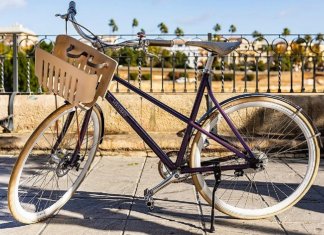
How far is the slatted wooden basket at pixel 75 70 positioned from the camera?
9.39 feet

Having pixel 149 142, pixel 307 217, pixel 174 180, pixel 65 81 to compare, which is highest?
pixel 65 81

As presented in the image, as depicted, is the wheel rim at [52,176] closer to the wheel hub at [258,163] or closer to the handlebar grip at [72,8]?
the handlebar grip at [72,8]

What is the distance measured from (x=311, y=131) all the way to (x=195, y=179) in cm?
88

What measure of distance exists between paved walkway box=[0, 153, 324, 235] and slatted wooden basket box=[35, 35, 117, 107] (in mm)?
906

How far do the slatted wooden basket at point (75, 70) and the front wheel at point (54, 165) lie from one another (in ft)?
0.89

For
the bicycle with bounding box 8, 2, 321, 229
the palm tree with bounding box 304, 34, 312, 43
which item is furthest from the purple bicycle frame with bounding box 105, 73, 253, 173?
the palm tree with bounding box 304, 34, 312, 43

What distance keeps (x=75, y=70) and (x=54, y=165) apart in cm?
86

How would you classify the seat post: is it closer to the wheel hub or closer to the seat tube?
the seat tube

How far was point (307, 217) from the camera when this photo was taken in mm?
3482

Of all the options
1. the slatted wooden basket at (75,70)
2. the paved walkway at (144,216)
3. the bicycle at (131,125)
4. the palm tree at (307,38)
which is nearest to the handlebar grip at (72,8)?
the bicycle at (131,125)

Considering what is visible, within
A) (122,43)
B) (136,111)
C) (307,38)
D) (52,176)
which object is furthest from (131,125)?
(307,38)

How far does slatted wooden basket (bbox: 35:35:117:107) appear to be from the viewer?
286 centimetres

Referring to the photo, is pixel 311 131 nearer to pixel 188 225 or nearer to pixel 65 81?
pixel 188 225

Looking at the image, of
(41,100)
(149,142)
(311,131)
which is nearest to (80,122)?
(149,142)
